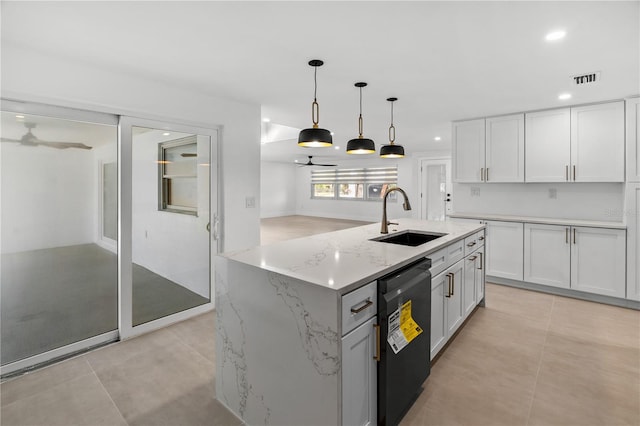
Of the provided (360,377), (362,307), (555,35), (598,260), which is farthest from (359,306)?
(598,260)

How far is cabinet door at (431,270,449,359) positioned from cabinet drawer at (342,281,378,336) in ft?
2.65

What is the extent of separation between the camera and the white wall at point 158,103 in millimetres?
2414

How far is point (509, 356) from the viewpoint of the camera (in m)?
2.66

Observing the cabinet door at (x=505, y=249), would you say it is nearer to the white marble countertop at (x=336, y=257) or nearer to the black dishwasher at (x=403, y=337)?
the white marble countertop at (x=336, y=257)

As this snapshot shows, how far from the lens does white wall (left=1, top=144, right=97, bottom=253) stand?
2.44 metres

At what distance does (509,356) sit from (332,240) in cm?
174

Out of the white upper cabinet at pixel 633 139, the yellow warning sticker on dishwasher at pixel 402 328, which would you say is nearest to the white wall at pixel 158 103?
the yellow warning sticker on dishwasher at pixel 402 328

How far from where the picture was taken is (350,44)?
7.75 ft

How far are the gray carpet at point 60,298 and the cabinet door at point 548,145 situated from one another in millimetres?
4942

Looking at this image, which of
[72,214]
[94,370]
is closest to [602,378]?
[94,370]

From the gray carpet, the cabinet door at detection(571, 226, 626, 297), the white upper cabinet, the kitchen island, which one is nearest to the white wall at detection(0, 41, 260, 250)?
the gray carpet

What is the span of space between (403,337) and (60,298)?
2814mm

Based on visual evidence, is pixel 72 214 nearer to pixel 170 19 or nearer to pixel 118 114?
pixel 118 114

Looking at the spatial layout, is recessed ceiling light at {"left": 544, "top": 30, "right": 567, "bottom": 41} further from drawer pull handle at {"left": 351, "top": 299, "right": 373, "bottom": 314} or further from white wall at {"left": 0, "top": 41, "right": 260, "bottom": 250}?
white wall at {"left": 0, "top": 41, "right": 260, "bottom": 250}
